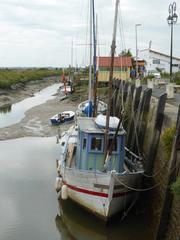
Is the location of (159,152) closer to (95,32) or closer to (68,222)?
(68,222)

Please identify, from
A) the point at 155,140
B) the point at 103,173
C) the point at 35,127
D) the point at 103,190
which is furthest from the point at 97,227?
the point at 35,127

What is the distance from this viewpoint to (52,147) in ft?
92.5

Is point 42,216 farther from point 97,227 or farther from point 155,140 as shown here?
point 155,140

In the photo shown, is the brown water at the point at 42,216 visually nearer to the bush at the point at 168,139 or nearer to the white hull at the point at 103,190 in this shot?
the white hull at the point at 103,190

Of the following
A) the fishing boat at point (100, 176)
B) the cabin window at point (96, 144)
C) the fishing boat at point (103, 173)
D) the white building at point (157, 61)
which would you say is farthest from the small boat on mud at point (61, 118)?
the white building at point (157, 61)

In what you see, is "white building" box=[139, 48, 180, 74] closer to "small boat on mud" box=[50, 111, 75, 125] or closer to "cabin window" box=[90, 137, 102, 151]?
"small boat on mud" box=[50, 111, 75, 125]

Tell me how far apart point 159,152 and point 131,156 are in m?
2.69

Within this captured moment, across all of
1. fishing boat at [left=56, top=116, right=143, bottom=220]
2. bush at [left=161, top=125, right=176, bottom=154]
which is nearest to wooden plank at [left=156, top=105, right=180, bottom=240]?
bush at [left=161, top=125, right=176, bottom=154]

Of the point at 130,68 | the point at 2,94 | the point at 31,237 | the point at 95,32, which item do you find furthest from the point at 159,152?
the point at 2,94

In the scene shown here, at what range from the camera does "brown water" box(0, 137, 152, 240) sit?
14.4m

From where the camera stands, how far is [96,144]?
1499cm

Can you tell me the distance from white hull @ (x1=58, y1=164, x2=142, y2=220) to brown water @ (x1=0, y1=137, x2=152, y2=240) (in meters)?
0.65

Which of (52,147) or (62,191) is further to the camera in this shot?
(52,147)

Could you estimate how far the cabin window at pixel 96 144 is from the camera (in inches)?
588
